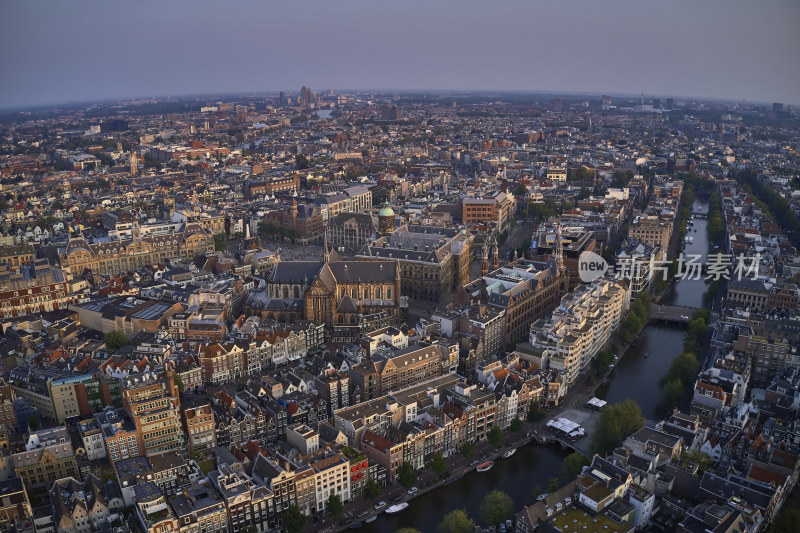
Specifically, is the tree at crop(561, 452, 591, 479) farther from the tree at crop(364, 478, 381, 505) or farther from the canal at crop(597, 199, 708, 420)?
the tree at crop(364, 478, 381, 505)

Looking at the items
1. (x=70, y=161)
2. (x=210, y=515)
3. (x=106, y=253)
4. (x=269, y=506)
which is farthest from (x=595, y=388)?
(x=70, y=161)

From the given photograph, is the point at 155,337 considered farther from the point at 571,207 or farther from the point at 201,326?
the point at 571,207

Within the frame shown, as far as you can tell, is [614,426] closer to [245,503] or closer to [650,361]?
[650,361]

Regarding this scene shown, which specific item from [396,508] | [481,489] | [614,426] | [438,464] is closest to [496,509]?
[481,489]

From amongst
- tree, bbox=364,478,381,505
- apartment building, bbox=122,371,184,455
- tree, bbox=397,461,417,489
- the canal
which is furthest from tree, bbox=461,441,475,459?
apartment building, bbox=122,371,184,455

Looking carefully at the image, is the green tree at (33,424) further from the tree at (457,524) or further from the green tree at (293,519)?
the tree at (457,524)

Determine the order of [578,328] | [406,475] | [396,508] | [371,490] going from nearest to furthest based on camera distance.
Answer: [371,490]
[396,508]
[406,475]
[578,328]
